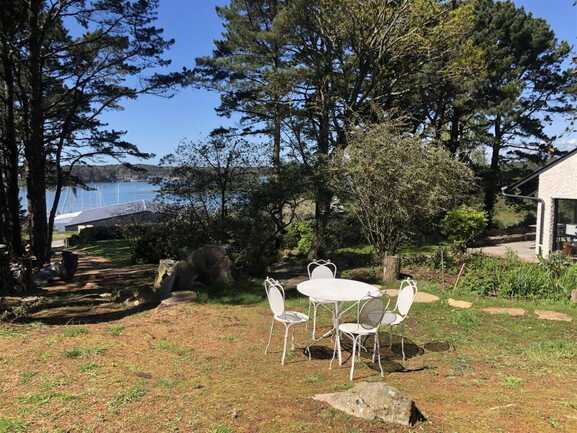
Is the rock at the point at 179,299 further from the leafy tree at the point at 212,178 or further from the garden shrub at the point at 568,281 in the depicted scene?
the garden shrub at the point at 568,281

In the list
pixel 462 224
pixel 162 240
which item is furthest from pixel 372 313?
pixel 462 224

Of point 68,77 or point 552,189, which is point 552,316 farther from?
point 68,77

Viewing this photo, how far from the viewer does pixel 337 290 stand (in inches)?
193

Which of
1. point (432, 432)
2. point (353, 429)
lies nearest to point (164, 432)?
point (353, 429)

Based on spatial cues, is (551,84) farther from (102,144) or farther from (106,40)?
(102,144)

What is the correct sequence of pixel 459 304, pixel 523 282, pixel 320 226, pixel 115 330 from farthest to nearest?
1. pixel 320 226
2. pixel 523 282
3. pixel 459 304
4. pixel 115 330

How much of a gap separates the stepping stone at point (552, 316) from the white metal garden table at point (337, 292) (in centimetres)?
331

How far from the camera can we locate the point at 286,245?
14328mm

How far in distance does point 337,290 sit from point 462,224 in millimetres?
12091

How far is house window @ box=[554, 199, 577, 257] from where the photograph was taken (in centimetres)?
1243

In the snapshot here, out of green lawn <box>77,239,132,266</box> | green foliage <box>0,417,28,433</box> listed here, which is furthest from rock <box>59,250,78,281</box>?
green foliage <box>0,417,28,433</box>

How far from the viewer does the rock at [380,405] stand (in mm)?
2850

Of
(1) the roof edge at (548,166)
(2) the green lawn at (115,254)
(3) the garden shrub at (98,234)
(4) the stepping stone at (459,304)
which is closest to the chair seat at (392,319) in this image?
(4) the stepping stone at (459,304)

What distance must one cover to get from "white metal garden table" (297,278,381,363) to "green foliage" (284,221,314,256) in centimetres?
834
